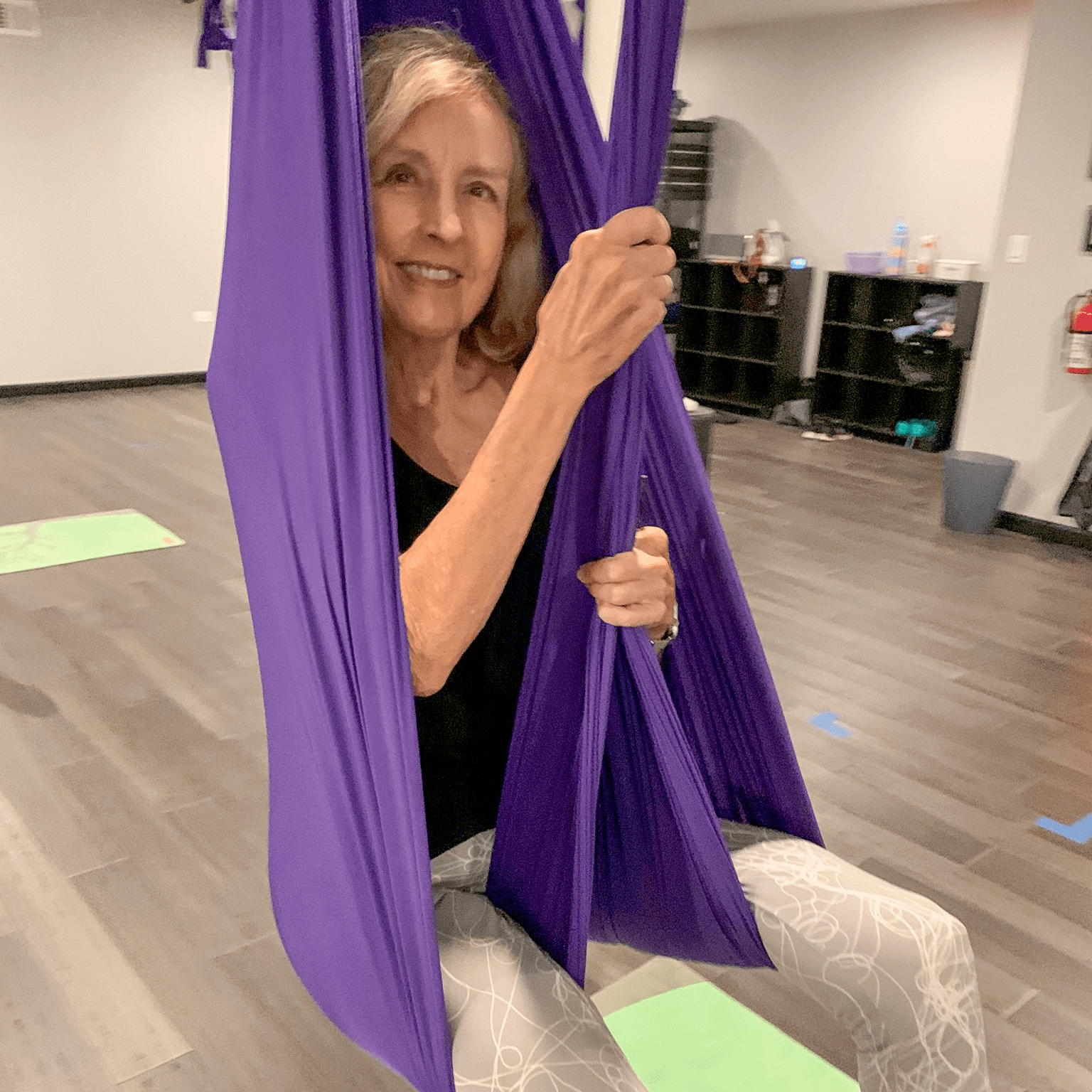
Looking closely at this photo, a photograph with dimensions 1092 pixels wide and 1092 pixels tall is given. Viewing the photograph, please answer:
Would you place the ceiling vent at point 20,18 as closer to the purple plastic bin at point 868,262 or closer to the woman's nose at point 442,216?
the purple plastic bin at point 868,262

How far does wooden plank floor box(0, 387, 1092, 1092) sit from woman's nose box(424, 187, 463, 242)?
114cm

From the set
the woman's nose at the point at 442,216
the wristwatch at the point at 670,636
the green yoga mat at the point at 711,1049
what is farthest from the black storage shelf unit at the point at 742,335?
the woman's nose at the point at 442,216

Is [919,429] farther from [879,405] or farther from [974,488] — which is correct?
[974,488]

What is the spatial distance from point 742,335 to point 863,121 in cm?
136

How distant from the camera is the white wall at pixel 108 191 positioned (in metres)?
5.33

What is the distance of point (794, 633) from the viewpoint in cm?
285

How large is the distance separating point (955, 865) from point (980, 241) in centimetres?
421

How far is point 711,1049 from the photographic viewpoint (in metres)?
1.42

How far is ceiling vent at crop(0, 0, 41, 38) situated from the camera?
201 inches

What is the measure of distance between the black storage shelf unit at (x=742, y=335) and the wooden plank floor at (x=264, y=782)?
213 centimetres

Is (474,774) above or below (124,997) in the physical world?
above

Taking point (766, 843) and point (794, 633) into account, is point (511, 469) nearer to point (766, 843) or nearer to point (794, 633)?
point (766, 843)

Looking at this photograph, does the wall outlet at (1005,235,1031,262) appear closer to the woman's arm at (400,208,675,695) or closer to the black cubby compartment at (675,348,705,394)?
the black cubby compartment at (675,348,705,394)

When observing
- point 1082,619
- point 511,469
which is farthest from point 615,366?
point 1082,619
